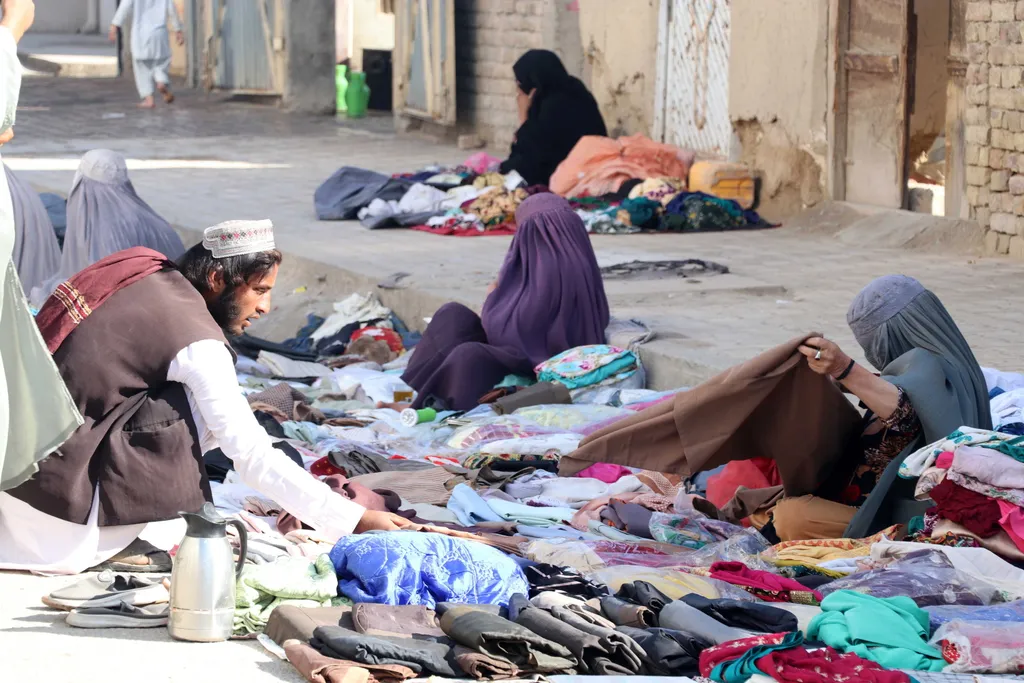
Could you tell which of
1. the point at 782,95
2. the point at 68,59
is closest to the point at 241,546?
the point at 782,95

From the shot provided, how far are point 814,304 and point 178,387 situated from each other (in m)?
5.00

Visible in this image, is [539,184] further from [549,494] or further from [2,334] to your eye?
[2,334]

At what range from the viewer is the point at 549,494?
5.60 metres

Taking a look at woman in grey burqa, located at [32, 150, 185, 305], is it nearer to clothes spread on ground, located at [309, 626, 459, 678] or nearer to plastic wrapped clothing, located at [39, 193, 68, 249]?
plastic wrapped clothing, located at [39, 193, 68, 249]

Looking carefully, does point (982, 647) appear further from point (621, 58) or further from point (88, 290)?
point (621, 58)

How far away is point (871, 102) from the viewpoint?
1093 cm

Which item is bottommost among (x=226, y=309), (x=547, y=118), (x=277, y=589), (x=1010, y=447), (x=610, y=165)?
(x=277, y=589)

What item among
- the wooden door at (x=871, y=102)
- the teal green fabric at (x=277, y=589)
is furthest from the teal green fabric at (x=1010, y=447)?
the wooden door at (x=871, y=102)

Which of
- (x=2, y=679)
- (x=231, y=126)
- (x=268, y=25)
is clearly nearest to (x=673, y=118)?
(x=231, y=126)

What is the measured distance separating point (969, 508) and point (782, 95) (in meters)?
7.61

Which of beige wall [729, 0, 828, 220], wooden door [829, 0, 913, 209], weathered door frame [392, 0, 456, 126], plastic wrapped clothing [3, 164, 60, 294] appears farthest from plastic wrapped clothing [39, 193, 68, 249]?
weathered door frame [392, 0, 456, 126]

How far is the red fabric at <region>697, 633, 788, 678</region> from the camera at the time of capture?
3.62 metres

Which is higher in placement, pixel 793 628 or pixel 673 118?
pixel 673 118

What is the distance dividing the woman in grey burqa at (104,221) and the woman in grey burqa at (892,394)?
4577 millimetres
